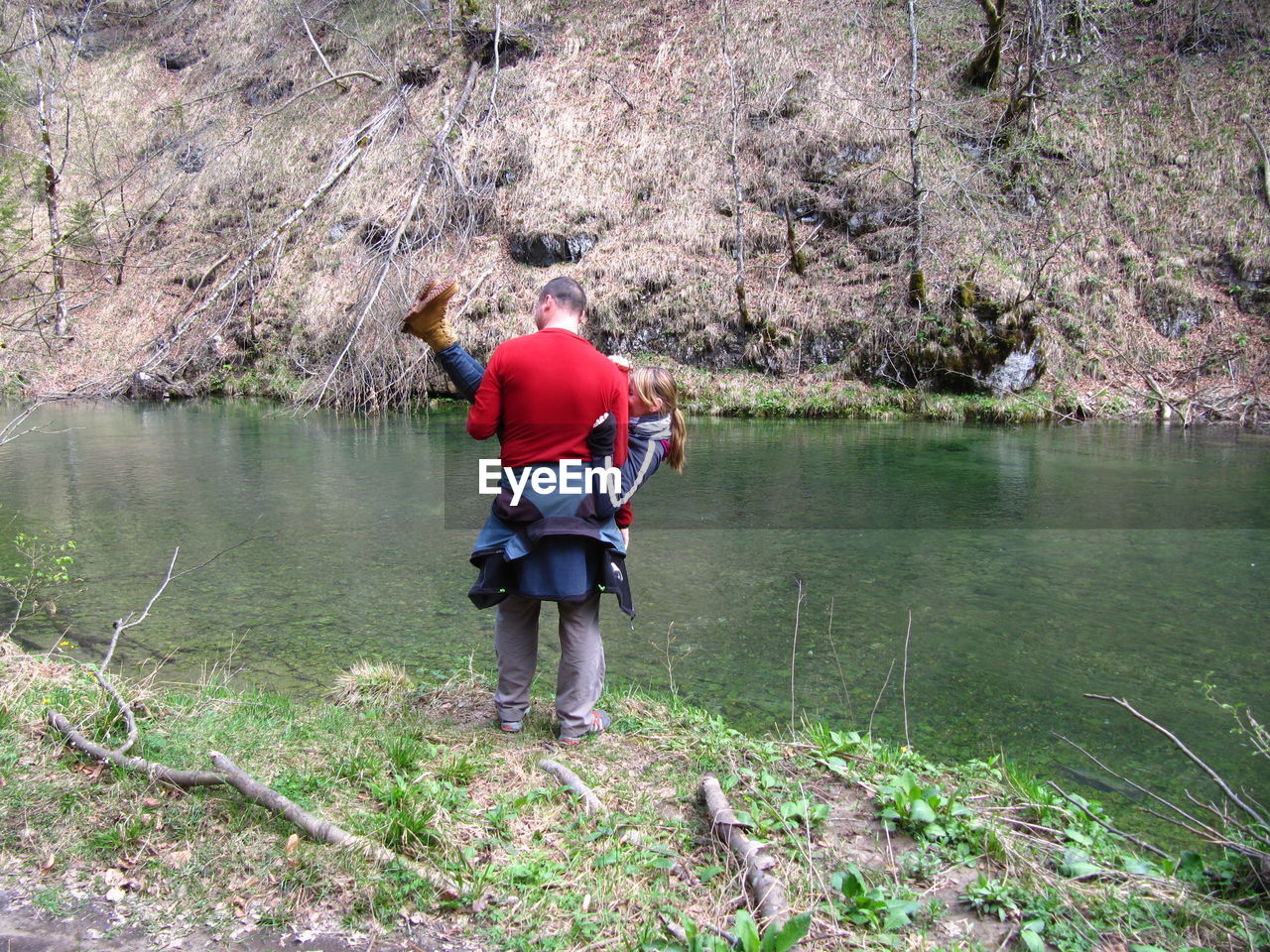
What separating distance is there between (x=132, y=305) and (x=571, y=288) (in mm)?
25981

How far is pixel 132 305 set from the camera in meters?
24.6

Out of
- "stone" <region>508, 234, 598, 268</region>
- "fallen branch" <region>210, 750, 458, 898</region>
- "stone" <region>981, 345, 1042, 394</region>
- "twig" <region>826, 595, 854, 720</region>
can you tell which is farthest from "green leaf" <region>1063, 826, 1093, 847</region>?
"stone" <region>508, 234, 598, 268</region>

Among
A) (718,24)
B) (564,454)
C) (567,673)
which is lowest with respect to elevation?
(567,673)

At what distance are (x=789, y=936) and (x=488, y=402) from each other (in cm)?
204

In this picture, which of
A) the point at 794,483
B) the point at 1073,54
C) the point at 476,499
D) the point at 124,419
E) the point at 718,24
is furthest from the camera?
the point at 718,24

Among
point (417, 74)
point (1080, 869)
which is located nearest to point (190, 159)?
point (417, 74)

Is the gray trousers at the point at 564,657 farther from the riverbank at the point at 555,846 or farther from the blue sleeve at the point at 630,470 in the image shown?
the blue sleeve at the point at 630,470

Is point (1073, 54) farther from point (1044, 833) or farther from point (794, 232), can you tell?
point (1044, 833)

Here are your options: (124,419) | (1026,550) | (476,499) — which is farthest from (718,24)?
(1026,550)

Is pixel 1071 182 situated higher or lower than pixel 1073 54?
lower

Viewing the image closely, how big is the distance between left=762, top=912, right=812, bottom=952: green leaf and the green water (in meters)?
1.97

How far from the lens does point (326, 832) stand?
8.05 ft

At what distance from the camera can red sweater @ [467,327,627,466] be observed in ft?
10.5

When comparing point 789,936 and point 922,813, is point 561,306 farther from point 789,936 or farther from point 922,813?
point 789,936
